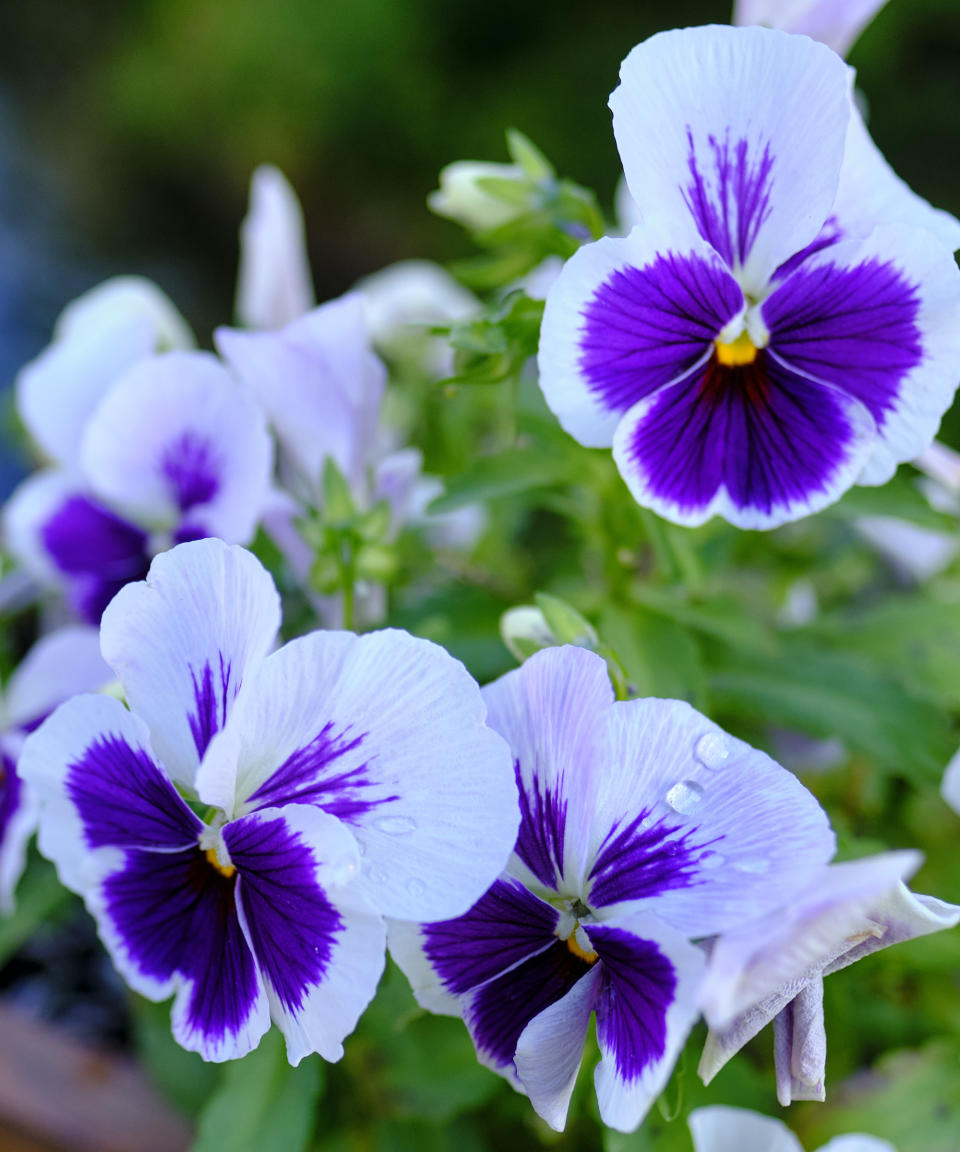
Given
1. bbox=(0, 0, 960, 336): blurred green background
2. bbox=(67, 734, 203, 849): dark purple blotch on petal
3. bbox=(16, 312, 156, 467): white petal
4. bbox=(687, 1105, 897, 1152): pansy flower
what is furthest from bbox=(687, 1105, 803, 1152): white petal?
bbox=(0, 0, 960, 336): blurred green background

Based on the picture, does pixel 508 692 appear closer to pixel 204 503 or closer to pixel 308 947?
pixel 308 947

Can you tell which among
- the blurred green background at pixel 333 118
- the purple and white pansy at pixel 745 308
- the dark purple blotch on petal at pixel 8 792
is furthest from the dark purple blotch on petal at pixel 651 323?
the blurred green background at pixel 333 118

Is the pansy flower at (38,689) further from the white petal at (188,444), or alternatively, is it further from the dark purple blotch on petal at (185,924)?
the dark purple blotch on petal at (185,924)

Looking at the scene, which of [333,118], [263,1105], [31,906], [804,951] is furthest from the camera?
[333,118]

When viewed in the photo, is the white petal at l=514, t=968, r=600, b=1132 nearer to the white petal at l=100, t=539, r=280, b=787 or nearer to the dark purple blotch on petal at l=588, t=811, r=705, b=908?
the dark purple blotch on petal at l=588, t=811, r=705, b=908

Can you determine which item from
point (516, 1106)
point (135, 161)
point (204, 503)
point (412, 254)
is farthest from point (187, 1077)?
point (135, 161)

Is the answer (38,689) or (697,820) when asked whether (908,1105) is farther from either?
(38,689)

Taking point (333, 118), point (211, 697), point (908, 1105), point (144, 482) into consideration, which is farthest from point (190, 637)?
point (333, 118)
